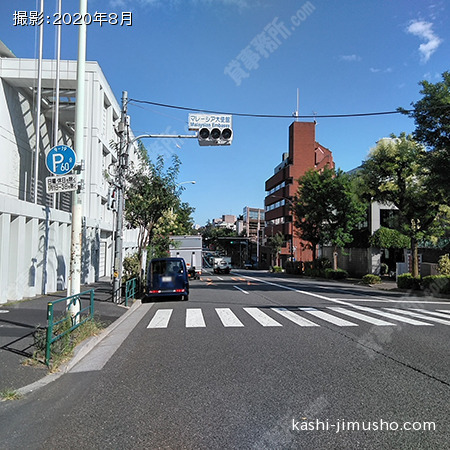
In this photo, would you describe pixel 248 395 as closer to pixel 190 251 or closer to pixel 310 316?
pixel 310 316

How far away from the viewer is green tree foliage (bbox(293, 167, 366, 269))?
38656 millimetres

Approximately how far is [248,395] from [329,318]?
712cm

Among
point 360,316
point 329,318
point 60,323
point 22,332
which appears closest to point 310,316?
point 329,318

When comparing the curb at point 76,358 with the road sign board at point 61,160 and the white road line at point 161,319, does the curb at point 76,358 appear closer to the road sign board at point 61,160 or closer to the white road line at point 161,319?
the white road line at point 161,319

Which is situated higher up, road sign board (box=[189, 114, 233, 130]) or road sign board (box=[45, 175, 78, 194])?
road sign board (box=[189, 114, 233, 130])

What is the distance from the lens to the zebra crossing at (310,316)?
10.8m

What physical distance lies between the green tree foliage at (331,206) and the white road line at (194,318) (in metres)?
27.3

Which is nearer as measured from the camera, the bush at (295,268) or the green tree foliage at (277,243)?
the bush at (295,268)

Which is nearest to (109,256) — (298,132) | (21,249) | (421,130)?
(21,249)

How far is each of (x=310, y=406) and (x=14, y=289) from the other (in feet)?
39.4

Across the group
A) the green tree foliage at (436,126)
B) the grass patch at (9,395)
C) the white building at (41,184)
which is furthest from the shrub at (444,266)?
the grass patch at (9,395)

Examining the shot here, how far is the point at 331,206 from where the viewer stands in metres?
40.4

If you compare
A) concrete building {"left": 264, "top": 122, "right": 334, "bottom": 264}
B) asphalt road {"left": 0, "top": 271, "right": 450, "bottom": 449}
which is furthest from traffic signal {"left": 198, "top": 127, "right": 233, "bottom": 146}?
concrete building {"left": 264, "top": 122, "right": 334, "bottom": 264}

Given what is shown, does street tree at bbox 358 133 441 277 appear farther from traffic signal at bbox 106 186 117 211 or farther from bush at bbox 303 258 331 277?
traffic signal at bbox 106 186 117 211
